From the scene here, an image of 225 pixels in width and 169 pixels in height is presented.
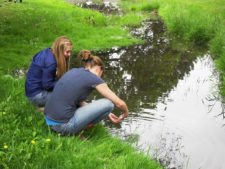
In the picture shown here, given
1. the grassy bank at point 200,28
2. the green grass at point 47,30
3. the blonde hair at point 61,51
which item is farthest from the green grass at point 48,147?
the grassy bank at point 200,28

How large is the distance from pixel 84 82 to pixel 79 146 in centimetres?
107

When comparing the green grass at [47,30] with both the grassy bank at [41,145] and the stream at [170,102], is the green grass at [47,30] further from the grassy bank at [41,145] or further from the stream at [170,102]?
the grassy bank at [41,145]

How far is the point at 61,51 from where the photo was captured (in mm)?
8570

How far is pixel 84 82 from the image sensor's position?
7719 millimetres

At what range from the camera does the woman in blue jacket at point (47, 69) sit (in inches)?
338

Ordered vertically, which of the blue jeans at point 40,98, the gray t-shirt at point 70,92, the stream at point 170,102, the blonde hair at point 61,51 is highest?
the blonde hair at point 61,51

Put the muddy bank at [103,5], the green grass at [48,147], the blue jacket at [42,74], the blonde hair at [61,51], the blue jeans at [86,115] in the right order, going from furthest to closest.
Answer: the muddy bank at [103,5] < the blue jacket at [42,74] < the blonde hair at [61,51] < the blue jeans at [86,115] < the green grass at [48,147]

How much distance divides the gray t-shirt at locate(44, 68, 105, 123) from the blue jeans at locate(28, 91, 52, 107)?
106 centimetres

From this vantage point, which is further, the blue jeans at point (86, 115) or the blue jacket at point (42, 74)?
the blue jacket at point (42, 74)

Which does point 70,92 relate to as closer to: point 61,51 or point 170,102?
point 61,51

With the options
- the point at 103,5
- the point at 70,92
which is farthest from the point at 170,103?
the point at 103,5

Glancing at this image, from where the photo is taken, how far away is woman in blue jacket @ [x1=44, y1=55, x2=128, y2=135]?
7738 millimetres

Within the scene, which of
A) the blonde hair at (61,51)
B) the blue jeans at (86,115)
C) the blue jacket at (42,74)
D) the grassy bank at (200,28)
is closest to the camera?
the blue jeans at (86,115)

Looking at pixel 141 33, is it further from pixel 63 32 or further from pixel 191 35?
pixel 63 32
